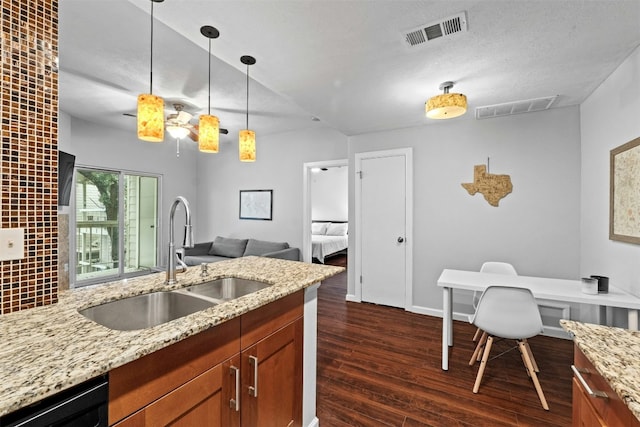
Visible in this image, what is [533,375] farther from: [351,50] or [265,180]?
[265,180]

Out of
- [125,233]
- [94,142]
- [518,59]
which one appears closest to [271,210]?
[125,233]

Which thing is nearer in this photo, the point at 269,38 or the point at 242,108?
the point at 269,38

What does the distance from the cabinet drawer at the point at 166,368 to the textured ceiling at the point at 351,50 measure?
1.67m

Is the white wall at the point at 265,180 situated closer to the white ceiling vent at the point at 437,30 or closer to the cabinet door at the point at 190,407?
the white ceiling vent at the point at 437,30

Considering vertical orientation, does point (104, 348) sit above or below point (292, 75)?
below

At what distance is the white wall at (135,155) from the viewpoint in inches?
183

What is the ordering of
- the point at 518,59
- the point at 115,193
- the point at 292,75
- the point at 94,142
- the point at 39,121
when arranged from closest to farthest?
1. the point at 39,121
2. the point at 518,59
3. the point at 292,75
4. the point at 94,142
5. the point at 115,193

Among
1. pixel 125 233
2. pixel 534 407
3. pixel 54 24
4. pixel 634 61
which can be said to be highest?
pixel 634 61

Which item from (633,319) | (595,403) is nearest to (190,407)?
(595,403)

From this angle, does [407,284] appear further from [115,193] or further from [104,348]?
[115,193]

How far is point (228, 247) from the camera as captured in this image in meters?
5.57

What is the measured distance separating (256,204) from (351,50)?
4.12m

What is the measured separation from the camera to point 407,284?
3750 millimetres

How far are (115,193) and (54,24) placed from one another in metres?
4.95
